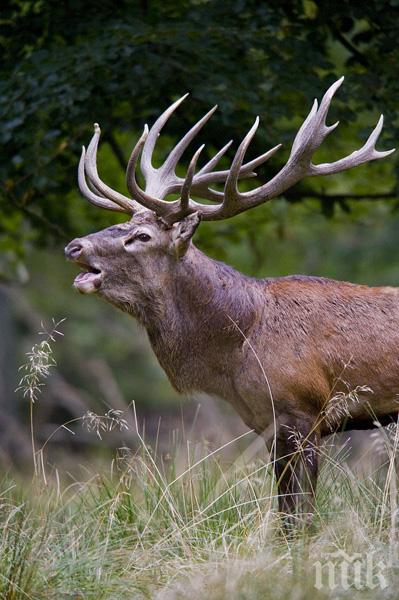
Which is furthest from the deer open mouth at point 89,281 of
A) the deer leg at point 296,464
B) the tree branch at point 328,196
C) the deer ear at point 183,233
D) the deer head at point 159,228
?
the tree branch at point 328,196

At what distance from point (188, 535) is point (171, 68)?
392 cm

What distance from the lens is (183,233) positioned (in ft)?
21.4

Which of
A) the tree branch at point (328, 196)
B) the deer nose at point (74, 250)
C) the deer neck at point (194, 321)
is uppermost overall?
the deer nose at point (74, 250)

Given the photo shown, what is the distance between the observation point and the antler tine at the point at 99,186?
6.86 metres

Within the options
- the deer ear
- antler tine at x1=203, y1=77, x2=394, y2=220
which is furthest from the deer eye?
antler tine at x1=203, y1=77, x2=394, y2=220

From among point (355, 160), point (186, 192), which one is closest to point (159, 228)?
point (186, 192)

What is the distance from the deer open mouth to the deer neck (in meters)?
0.37

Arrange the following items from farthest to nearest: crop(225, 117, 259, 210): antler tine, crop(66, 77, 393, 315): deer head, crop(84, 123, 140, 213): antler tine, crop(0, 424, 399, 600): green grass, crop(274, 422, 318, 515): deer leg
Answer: crop(84, 123, 140, 213): antler tine, crop(66, 77, 393, 315): deer head, crop(225, 117, 259, 210): antler tine, crop(274, 422, 318, 515): deer leg, crop(0, 424, 399, 600): green grass

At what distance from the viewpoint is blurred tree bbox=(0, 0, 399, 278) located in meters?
8.12

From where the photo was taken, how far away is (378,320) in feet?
21.3

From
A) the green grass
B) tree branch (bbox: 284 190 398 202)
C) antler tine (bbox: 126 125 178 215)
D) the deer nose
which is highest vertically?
antler tine (bbox: 126 125 178 215)

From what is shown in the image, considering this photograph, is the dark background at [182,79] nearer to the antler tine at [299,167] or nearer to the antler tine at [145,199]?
the antler tine at [145,199]

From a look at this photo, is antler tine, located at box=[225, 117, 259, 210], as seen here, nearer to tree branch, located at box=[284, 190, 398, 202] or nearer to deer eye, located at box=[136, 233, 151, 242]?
deer eye, located at box=[136, 233, 151, 242]

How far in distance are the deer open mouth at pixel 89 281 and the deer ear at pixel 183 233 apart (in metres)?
0.45
